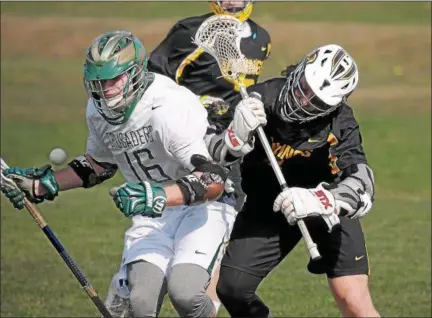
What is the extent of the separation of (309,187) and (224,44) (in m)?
1.10

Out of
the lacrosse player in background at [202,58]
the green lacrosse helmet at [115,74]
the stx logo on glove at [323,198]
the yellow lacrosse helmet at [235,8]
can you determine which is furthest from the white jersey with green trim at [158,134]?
the yellow lacrosse helmet at [235,8]

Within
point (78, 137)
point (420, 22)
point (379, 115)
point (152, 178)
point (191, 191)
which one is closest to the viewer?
point (191, 191)

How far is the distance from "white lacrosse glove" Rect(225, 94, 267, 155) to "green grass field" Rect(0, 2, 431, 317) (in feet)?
10.4

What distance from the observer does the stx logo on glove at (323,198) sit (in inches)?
271

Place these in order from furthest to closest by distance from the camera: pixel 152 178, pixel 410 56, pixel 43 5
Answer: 1. pixel 43 5
2. pixel 410 56
3. pixel 152 178

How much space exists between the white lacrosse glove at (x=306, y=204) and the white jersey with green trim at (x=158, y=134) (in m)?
0.60

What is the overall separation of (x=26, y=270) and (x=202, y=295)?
457cm

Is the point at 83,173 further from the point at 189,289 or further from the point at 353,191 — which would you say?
the point at 353,191

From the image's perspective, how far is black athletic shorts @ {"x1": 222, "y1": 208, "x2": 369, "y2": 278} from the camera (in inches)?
303

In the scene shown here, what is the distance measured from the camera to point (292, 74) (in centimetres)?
732

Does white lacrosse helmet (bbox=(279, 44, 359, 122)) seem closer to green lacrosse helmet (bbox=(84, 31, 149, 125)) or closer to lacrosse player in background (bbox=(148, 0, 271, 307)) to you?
green lacrosse helmet (bbox=(84, 31, 149, 125))

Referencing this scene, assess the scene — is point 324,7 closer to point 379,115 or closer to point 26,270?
point 379,115

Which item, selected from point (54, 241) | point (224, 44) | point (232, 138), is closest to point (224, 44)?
point (224, 44)

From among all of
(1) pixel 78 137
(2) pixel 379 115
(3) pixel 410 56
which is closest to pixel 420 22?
(3) pixel 410 56
